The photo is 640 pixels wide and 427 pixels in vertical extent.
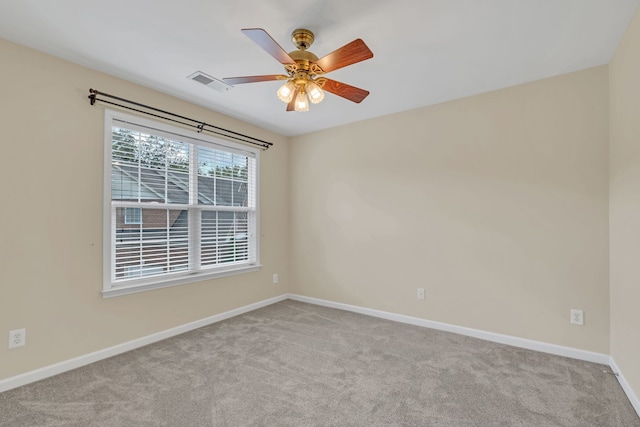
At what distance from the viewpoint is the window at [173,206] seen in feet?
9.05

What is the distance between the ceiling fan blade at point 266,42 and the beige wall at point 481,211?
2.07m

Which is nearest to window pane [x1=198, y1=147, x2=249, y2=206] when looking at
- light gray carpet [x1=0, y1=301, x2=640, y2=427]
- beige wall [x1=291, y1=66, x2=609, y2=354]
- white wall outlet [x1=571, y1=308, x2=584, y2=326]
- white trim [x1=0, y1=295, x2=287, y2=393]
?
beige wall [x1=291, y1=66, x2=609, y2=354]

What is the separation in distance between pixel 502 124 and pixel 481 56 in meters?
0.84

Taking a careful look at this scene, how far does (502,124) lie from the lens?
2934 millimetres

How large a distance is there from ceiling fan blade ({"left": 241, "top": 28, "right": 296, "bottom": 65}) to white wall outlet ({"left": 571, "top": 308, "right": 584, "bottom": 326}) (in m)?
3.06

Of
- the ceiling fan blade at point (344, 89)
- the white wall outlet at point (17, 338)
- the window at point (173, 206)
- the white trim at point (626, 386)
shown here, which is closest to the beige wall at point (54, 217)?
the white wall outlet at point (17, 338)

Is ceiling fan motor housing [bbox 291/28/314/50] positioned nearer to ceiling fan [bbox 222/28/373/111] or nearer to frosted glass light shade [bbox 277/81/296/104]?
ceiling fan [bbox 222/28/373/111]

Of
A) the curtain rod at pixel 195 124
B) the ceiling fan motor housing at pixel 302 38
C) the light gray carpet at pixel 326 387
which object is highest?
the ceiling fan motor housing at pixel 302 38

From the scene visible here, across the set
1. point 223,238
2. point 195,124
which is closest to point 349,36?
point 195,124

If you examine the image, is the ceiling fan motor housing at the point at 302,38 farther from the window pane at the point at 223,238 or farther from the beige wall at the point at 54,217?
the window pane at the point at 223,238

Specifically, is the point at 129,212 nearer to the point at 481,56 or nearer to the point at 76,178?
the point at 76,178

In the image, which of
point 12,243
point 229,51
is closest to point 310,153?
point 229,51

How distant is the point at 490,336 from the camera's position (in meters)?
2.97

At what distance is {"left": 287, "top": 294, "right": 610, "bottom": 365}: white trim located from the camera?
100 inches
